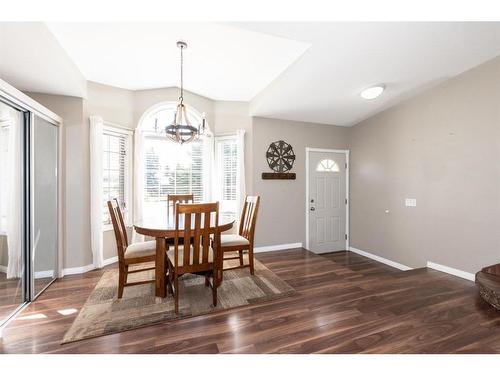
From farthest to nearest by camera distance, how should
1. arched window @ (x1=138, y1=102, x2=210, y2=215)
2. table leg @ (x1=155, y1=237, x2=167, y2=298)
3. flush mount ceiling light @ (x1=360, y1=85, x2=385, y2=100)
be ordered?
1. arched window @ (x1=138, y1=102, x2=210, y2=215)
2. flush mount ceiling light @ (x1=360, y1=85, x2=385, y2=100)
3. table leg @ (x1=155, y1=237, x2=167, y2=298)

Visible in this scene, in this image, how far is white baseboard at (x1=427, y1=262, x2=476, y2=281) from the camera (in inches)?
112

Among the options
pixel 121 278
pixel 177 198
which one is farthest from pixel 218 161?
pixel 121 278

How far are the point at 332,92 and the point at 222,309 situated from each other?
3127mm

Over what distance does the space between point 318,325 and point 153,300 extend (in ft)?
5.26

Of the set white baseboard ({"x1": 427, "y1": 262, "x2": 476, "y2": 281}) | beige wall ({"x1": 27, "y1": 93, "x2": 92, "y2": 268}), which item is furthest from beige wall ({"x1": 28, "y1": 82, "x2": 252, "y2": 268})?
white baseboard ({"x1": 427, "y1": 262, "x2": 476, "y2": 281})

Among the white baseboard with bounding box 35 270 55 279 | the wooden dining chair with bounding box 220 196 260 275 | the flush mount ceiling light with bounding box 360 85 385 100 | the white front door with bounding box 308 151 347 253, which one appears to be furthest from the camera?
the white front door with bounding box 308 151 347 253

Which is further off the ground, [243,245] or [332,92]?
[332,92]

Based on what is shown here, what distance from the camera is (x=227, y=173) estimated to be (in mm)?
4062

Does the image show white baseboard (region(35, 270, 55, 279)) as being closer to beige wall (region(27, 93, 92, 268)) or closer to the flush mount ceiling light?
beige wall (region(27, 93, 92, 268))

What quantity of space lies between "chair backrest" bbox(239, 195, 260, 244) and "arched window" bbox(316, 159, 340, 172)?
1.97 metres

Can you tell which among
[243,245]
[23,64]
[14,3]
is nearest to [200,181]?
[243,245]

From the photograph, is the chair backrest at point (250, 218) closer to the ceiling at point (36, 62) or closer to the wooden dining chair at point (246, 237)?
the wooden dining chair at point (246, 237)
